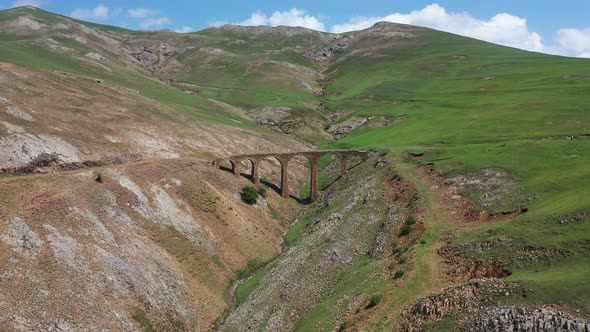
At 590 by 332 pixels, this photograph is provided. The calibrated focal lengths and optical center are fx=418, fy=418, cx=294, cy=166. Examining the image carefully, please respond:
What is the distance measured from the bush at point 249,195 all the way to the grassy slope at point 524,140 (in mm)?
30886

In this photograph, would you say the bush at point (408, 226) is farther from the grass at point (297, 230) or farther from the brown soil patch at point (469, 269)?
the grass at point (297, 230)

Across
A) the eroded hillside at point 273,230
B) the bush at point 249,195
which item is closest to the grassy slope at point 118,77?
the eroded hillside at point 273,230

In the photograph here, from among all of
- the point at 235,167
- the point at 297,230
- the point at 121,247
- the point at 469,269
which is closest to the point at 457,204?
the point at 469,269

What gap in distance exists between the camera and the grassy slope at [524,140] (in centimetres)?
3459

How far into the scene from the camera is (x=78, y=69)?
16125 cm

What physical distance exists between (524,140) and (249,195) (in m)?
51.8

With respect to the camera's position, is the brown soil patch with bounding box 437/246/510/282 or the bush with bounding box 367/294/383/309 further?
the bush with bounding box 367/294/383/309

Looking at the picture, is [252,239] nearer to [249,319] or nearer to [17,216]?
[249,319]

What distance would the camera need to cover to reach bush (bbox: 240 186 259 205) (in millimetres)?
83812

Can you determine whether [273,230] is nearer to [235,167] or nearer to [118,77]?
[235,167]

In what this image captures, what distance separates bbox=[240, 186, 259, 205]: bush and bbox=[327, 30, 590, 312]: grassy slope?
30.9 m

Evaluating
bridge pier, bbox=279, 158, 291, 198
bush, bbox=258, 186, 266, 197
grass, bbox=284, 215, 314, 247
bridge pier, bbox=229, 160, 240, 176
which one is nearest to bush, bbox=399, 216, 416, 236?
grass, bbox=284, 215, 314, 247

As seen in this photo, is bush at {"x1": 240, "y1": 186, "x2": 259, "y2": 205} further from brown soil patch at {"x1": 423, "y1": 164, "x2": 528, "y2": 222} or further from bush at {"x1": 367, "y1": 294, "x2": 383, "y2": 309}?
bush at {"x1": 367, "y1": 294, "x2": 383, "y2": 309}

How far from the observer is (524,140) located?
74.1 metres
